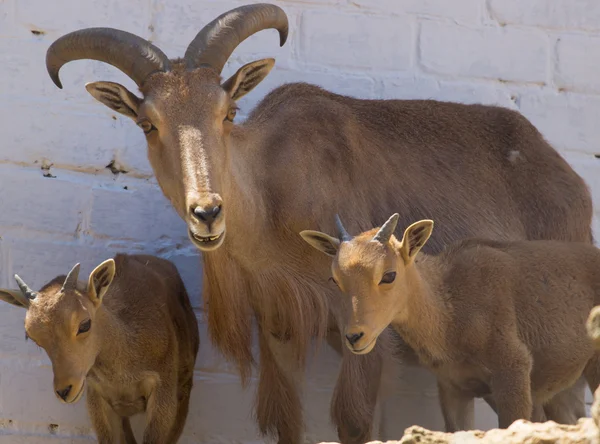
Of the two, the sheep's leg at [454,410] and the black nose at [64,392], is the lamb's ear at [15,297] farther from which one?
the sheep's leg at [454,410]

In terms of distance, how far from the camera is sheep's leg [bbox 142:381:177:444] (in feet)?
15.0

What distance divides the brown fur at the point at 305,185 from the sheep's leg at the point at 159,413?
35cm

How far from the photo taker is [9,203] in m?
5.33

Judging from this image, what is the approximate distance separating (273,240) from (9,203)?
4.87 feet

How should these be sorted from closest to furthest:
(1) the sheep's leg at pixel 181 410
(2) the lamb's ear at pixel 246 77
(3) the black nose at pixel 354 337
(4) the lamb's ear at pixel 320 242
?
1. (3) the black nose at pixel 354 337
2. (4) the lamb's ear at pixel 320 242
3. (2) the lamb's ear at pixel 246 77
4. (1) the sheep's leg at pixel 181 410

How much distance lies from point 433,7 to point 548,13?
0.64 metres

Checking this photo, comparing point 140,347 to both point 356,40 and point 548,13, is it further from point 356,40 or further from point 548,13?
point 548,13

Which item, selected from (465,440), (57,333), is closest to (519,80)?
(57,333)

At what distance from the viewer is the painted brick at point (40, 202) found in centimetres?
532

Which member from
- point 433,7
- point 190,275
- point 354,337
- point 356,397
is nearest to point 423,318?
point 354,337

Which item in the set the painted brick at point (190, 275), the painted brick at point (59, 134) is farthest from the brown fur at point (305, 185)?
the painted brick at point (59, 134)

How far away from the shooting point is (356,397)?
4496 millimetres

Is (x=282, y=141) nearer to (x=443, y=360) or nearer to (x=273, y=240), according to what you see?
(x=273, y=240)

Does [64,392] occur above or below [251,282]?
below
